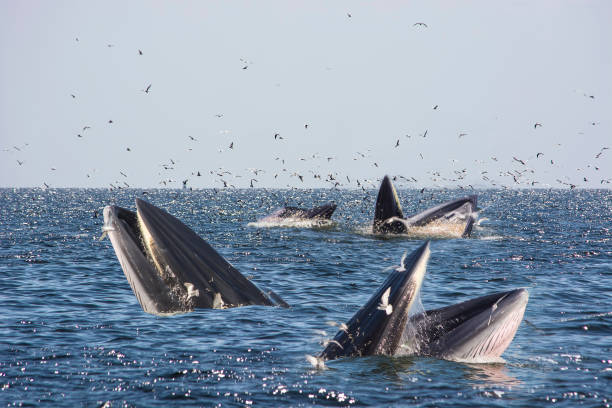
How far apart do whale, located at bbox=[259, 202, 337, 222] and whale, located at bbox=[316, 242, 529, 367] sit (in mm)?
39067

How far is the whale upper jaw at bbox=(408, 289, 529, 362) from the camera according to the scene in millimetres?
11055

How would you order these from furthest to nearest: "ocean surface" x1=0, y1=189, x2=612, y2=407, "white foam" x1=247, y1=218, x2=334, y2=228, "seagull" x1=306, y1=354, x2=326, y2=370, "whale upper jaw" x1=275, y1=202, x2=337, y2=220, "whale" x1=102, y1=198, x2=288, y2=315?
"white foam" x1=247, y1=218, x2=334, y2=228
"whale upper jaw" x1=275, y1=202, x2=337, y2=220
"seagull" x1=306, y1=354, x2=326, y2=370
"ocean surface" x1=0, y1=189, x2=612, y2=407
"whale" x1=102, y1=198, x2=288, y2=315

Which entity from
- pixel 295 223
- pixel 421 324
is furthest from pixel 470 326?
pixel 295 223

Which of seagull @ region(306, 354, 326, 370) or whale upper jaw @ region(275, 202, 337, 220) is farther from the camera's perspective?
whale upper jaw @ region(275, 202, 337, 220)

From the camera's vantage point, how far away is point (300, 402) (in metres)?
10.7

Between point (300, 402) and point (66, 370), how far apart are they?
4.69 meters

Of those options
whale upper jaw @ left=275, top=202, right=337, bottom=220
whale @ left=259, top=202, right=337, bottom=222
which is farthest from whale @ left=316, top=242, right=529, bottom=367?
whale upper jaw @ left=275, top=202, right=337, bottom=220

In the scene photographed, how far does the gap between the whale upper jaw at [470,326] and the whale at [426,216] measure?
2666 cm

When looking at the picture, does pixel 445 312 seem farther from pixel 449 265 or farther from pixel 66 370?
pixel 449 265

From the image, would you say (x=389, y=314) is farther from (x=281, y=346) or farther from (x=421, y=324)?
(x=281, y=346)

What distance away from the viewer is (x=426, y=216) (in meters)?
40.6

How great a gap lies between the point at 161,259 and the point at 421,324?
440 centimetres

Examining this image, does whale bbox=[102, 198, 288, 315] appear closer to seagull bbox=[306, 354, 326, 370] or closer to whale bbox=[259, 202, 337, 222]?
seagull bbox=[306, 354, 326, 370]

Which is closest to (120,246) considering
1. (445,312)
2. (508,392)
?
(445,312)
